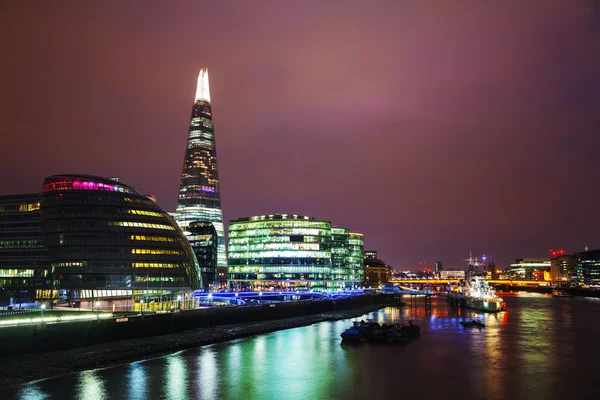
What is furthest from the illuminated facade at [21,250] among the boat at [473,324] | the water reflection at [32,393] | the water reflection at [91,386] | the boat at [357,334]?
the boat at [473,324]

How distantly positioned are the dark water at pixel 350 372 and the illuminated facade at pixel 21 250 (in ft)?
181

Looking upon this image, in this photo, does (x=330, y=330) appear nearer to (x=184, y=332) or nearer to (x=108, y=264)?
(x=184, y=332)

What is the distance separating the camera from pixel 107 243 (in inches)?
4272

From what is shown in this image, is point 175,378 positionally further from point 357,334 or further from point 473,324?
point 473,324

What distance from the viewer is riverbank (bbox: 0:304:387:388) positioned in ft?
175

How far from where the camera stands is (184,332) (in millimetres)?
85188

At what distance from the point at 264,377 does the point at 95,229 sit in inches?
2693

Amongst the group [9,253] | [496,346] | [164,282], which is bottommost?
[496,346]

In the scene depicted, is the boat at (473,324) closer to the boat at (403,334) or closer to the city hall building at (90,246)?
the boat at (403,334)

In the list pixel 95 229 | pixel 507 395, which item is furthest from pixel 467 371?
pixel 95 229

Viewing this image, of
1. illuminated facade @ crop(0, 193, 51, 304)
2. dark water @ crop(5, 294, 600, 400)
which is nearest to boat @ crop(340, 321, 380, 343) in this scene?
dark water @ crop(5, 294, 600, 400)

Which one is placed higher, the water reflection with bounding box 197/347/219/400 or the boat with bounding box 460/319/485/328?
the water reflection with bounding box 197/347/219/400

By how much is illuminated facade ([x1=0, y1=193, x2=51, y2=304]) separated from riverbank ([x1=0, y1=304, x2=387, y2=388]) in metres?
45.8

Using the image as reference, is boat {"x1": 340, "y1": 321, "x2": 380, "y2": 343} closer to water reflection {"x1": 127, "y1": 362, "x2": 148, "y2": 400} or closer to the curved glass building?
water reflection {"x1": 127, "y1": 362, "x2": 148, "y2": 400}
